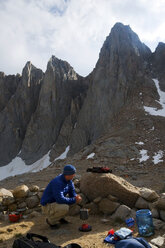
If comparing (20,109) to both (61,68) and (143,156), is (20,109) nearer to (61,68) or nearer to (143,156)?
(61,68)

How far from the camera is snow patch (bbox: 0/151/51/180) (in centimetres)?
4782

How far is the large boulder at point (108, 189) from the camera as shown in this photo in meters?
7.76

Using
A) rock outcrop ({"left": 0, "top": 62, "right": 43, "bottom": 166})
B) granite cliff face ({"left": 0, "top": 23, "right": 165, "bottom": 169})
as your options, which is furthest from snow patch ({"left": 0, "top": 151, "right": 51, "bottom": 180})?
rock outcrop ({"left": 0, "top": 62, "right": 43, "bottom": 166})

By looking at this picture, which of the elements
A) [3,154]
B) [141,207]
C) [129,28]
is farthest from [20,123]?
[141,207]

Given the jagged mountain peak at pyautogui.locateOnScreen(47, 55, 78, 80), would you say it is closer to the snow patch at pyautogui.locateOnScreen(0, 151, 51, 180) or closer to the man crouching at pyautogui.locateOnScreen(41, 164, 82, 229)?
A: the snow patch at pyautogui.locateOnScreen(0, 151, 51, 180)

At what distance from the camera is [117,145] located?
23.5 meters

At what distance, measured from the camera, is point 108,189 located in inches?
313

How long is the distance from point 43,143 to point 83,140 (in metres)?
13.8

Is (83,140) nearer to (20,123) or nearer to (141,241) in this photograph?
(20,123)

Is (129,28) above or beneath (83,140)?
above

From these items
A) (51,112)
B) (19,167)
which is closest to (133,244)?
(19,167)

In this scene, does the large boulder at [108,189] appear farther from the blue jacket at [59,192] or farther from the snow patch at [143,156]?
the snow patch at [143,156]

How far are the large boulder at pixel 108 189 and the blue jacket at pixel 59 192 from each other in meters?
1.39

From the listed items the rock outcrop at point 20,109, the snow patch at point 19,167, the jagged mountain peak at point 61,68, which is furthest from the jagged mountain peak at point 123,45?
the snow patch at point 19,167
